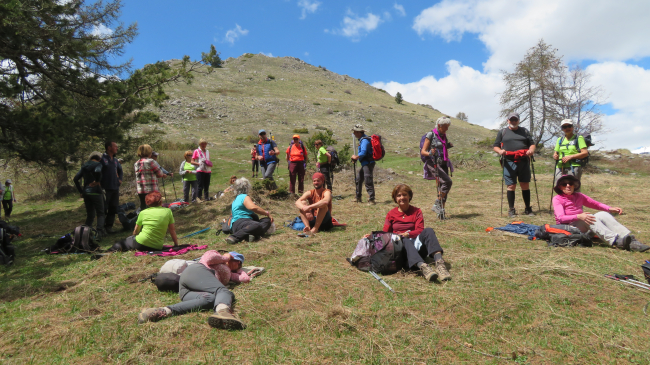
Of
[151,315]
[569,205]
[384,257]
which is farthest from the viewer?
[569,205]

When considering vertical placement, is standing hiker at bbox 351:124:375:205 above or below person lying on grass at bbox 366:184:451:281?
above

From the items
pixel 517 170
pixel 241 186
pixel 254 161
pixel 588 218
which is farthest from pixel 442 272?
pixel 254 161

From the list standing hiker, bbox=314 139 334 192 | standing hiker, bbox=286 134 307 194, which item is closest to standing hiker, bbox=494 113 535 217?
standing hiker, bbox=314 139 334 192

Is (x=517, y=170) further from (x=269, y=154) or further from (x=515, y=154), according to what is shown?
(x=269, y=154)

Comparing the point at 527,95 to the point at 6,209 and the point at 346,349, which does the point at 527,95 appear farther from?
the point at 6,209

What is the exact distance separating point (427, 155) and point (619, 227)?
9.89 feet

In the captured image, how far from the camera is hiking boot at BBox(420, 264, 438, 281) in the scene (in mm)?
3724

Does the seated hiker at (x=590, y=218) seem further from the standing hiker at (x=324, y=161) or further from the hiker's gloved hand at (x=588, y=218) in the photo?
the standing hiker at (x=324, y=161)

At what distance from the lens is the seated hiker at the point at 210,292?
9.52ft

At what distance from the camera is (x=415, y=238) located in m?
→ 4.43

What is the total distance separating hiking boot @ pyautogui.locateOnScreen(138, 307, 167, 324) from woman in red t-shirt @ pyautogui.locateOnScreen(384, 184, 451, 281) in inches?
99.8

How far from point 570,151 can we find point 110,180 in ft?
29.4

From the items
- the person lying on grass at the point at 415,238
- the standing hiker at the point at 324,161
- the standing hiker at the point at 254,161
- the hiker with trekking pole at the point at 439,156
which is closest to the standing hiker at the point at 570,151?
the hiker with trekking pole at the point at 439,156

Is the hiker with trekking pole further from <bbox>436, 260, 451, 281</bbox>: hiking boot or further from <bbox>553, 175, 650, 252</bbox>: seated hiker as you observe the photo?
<bbox>436, 260, 451, 281</bbox>: hiking boot
